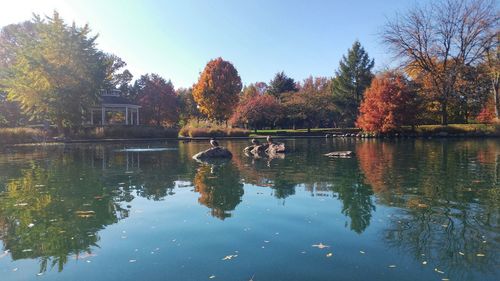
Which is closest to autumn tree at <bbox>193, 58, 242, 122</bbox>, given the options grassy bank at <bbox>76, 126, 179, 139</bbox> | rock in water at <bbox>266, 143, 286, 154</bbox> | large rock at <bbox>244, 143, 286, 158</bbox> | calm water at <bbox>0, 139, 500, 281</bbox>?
grassy bank at <bbox>76, 126, 179, 139</bbox>

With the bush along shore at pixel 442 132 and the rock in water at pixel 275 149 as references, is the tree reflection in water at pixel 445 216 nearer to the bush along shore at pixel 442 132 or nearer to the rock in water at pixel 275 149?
the rock in water at pixel 275 149

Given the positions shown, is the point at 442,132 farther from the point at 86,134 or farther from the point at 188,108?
the point at 188,108

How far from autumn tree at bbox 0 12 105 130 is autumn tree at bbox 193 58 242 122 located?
1866 cm

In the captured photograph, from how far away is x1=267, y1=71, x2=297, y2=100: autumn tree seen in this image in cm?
6369

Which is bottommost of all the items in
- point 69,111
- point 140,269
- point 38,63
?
point 140,269

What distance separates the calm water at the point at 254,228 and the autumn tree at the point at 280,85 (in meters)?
52.2

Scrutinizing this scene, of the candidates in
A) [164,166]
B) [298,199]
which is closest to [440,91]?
[164,166]

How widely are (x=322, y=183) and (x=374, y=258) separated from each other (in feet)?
19.9

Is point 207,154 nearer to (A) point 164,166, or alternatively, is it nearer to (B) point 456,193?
(A) point 164,166

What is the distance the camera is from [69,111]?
120 ft

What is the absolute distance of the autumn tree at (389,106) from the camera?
3938 centimetres

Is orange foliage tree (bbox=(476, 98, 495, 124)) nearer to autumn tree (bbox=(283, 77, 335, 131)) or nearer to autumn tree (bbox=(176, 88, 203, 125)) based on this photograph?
autumn tree (bbox=(283, 77, 335, 131))

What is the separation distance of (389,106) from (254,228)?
3583 cm

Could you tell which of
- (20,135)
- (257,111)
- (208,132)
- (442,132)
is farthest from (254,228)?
(257,111)
